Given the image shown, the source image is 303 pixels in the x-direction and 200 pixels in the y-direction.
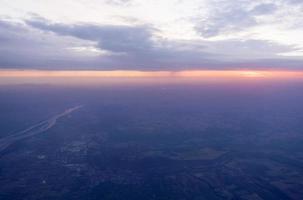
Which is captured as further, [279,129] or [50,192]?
[279,129]

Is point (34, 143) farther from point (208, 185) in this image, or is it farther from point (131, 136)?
point (208, 185)

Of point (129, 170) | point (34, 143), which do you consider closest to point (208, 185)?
point (129, 170)

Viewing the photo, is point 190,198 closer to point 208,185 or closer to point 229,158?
point 208,185

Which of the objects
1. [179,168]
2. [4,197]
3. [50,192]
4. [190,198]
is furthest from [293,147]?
[4,197]

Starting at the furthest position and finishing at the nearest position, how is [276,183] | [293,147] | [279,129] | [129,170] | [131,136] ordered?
[279,129] → [131,136] → [293,147] → [129,170] → [276,183]

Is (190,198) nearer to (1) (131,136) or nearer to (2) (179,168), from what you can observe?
(2) (179,168)

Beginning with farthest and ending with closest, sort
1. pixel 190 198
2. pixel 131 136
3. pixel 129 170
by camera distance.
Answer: pixel 131 136 < pixel 129 170 < pixel 190 198

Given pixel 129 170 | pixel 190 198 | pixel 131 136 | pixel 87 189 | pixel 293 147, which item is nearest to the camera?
pixel 190 198

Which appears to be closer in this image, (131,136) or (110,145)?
(110,145)
